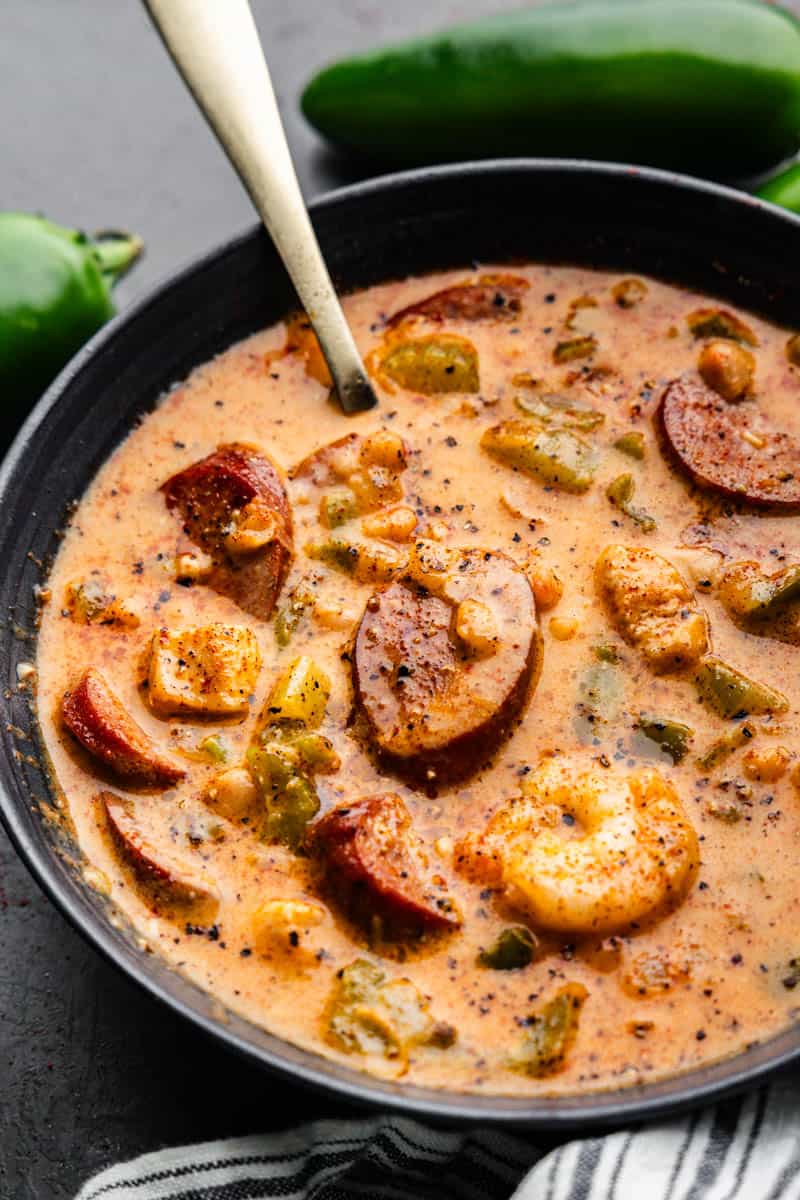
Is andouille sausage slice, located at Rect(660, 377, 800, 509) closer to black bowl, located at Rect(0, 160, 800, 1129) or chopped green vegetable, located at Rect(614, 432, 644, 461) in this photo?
chopped green vegetable, located at Rect(614, 432, 644, 461)

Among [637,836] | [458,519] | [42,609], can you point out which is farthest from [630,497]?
[42,609]

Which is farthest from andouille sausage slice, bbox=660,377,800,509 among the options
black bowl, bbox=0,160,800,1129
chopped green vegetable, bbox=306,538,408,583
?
chopped green vegetable, bbox=306,538,408,583

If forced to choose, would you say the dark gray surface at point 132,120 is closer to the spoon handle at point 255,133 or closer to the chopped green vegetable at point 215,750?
the spoon handle at point 255,133

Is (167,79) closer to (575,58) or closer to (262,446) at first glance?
(575,58)

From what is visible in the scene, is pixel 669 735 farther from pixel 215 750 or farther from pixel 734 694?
pixel 215 750

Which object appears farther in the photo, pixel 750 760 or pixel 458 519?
pixel 458 519
